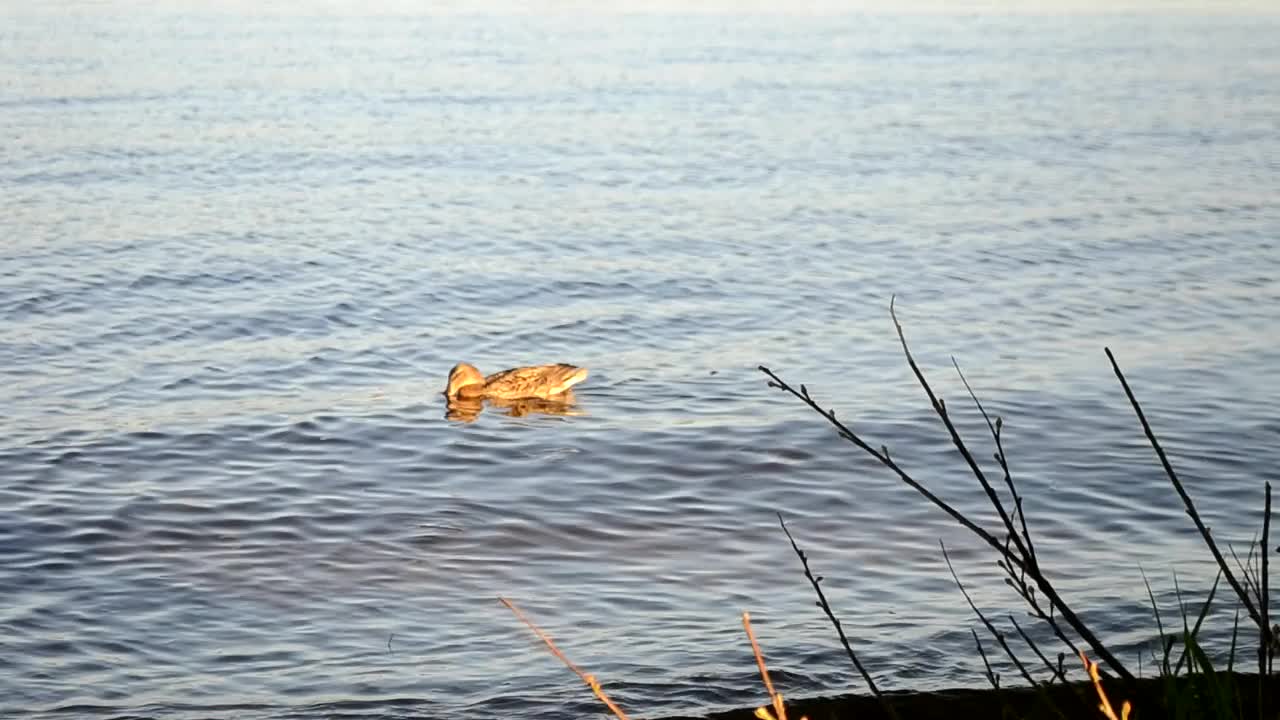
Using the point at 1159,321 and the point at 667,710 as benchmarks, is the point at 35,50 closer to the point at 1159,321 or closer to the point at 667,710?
the point at 1159,321

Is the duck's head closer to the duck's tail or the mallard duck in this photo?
the mallard duck

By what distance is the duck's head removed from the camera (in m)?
12.2

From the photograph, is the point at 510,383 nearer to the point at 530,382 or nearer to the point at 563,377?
the point at 530,382

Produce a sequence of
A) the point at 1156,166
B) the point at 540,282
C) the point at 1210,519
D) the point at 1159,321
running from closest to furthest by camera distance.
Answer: the point at 1210,519
the point at 1159,321
the point at 540,282
the point at 1156,166

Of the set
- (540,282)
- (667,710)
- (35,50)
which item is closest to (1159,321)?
(540,282)

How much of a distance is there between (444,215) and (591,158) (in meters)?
4.67

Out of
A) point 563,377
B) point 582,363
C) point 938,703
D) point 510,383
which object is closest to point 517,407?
point 510,383

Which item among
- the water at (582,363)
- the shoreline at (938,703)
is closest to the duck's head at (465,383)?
the water at (582,363)

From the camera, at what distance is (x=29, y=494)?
389 inches

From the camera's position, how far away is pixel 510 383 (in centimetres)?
1232

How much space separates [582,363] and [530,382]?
161 cm

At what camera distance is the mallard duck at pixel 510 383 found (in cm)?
1225

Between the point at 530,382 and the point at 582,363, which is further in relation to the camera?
the point at 582,363

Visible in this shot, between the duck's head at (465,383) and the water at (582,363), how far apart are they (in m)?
0.44
